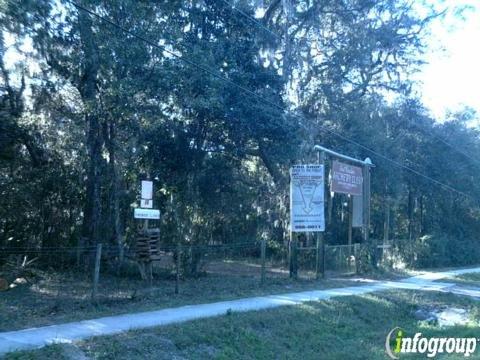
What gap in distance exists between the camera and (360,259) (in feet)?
76.5

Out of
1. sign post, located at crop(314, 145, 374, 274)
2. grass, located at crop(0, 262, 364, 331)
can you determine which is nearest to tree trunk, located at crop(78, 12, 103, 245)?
grass, located at crop(0, 262, 364, 331)

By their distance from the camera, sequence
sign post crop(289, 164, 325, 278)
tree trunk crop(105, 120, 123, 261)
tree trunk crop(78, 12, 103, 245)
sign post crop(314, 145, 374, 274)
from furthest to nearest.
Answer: sign post crop(314, 145, 374, 274)
sign post crop(289, 164, 325, 278)
tree trunk crop(105, 120, 123, 261)
tree trunk crop(78, 12, 103, 245)

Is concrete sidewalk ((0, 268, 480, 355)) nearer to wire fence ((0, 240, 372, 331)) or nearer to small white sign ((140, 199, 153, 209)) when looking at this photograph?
wire fence ((0, 240, 372, 331))

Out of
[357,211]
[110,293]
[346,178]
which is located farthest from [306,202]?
[110,293]

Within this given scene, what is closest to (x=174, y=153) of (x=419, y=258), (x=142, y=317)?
(x=142, y=317)

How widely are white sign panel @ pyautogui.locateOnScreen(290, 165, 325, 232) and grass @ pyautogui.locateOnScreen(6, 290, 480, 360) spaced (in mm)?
4168

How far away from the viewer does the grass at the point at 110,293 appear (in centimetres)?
1086

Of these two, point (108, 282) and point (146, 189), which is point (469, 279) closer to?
point (108, 282)

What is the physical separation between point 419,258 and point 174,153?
17.2 m

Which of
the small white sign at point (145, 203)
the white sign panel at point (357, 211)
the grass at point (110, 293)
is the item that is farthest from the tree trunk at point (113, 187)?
the white sign panel at point (357, 211)

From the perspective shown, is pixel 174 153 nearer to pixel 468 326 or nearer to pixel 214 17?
pixel 214 17

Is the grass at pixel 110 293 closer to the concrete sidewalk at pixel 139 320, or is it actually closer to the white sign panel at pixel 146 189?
the concrete sidewalk at pixel 139 320

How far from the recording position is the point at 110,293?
13.9 meters

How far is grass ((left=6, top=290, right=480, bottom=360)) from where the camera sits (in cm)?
854
